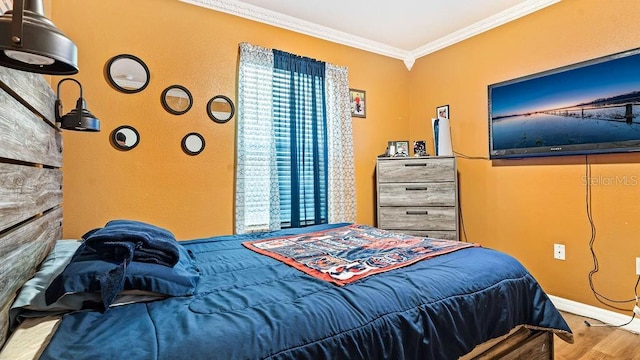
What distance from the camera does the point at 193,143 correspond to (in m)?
2.69

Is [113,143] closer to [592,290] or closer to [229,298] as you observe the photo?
[229,298]

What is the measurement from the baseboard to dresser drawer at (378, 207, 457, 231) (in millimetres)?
989

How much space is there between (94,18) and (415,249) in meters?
2.61

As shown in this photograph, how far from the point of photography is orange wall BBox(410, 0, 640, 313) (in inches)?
93.7

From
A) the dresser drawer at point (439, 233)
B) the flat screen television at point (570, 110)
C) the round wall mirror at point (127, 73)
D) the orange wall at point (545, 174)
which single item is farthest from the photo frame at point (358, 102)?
the round wall mirror at point (127, 73)

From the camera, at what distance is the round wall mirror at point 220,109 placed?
9.09ft

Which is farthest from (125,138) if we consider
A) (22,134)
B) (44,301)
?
(44,301)

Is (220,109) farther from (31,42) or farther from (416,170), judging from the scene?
(31,42)

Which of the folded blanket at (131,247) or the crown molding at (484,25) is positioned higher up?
the crown molding at (484,25)

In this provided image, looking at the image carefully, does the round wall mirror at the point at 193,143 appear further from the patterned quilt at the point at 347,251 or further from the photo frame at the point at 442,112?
the photo frame at the point at 442,112

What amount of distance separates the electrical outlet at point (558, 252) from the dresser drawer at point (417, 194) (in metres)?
0.84

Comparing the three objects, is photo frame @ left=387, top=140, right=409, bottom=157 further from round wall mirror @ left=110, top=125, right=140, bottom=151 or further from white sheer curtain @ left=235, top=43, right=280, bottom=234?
round wall mirror @ left=110, top=125, right=140, bottom=151

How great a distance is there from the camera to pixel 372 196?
3.72 meters

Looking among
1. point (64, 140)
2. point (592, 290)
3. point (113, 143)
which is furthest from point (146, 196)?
point (592, 290)
